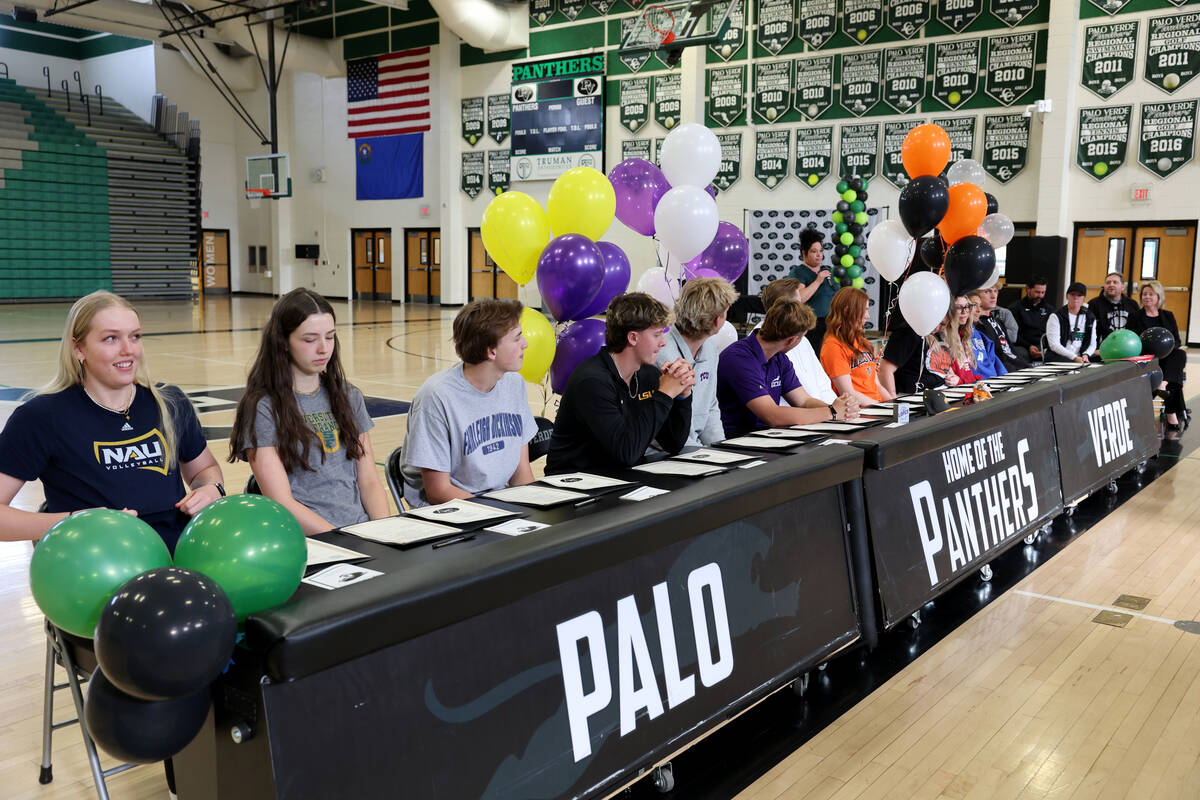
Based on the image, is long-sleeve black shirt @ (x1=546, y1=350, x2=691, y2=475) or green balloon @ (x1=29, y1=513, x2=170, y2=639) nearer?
green balloon @ (x1=29, y1=513, x2=170, y2=639)

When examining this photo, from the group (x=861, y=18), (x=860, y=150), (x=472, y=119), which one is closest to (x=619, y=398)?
(x=860, y=150)

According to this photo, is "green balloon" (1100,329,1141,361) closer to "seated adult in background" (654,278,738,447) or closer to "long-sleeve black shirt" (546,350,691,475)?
"seated adult in background" (654,278,738,447)

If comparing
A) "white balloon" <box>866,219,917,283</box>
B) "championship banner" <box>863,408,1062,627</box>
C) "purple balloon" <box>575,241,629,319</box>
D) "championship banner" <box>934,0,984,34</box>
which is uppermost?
"championship banner" <box>934,0,984,34</box>

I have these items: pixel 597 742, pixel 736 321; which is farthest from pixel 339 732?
pixel 736 321

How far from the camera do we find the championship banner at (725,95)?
1631cm

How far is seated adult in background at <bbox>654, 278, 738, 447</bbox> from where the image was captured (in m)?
3.61

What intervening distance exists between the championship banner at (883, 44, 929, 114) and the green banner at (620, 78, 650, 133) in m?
4.52

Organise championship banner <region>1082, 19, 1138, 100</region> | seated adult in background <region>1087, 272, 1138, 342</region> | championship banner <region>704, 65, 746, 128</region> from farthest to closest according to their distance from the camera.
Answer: championship banner <region>704, 65, 746, 128</region>
championship banner <region>1082, 19, 1138, 100</region>
seated adult in background <region>1087, 272, 1138, 342</region>

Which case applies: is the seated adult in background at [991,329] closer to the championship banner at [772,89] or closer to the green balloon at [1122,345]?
the green balloon at [1122,345]

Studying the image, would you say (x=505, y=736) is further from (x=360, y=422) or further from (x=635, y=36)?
(x=635, y=36)

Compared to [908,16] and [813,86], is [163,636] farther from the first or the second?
[813,86]

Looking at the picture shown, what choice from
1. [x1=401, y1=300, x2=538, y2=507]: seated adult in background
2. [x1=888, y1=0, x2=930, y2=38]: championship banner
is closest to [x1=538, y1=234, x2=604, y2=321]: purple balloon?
[x1=401, y1=300, x2=538, y2=507]: seated adult in background

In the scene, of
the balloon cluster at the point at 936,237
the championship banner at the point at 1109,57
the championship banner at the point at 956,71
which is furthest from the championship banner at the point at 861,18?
the balloon cluster at the point at 936,237

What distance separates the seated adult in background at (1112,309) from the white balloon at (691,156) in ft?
14.4
